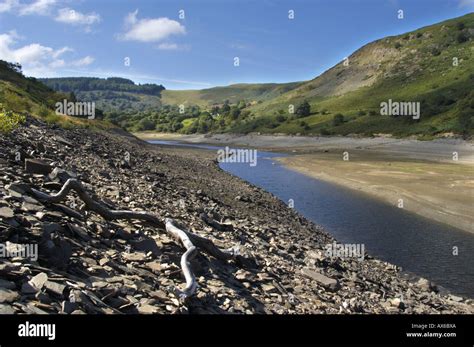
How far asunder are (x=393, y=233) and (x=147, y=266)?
19.9m

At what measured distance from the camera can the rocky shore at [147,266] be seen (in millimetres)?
7004

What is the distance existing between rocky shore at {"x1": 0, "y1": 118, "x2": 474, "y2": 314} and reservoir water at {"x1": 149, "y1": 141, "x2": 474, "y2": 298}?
7.69 ft

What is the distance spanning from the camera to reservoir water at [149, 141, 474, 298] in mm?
19167

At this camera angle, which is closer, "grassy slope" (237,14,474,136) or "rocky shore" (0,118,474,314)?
"rocky shore" (0,118,474,314)

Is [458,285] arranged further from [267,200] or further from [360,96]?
[360,96]

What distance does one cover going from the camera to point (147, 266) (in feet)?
30.6

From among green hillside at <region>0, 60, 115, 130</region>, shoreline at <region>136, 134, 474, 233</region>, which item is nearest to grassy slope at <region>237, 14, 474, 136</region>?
shoreline at <region>136, 134, 474, 233</region>

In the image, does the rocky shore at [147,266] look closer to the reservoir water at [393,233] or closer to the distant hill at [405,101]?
the reservoir water at [393,233]

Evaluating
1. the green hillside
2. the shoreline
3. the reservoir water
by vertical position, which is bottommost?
the reservoir water

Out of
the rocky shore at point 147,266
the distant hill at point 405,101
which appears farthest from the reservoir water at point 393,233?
the distant hill at point 405,101

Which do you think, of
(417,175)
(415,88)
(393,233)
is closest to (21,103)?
(393,233)

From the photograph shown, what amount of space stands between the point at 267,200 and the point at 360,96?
145 m

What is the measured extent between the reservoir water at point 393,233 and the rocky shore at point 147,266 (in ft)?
7.69

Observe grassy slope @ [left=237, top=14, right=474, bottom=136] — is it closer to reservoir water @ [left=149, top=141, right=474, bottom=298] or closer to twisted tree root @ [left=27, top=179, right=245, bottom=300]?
reservoir water @ [left=149, top=141, right=474, bottom=298]
